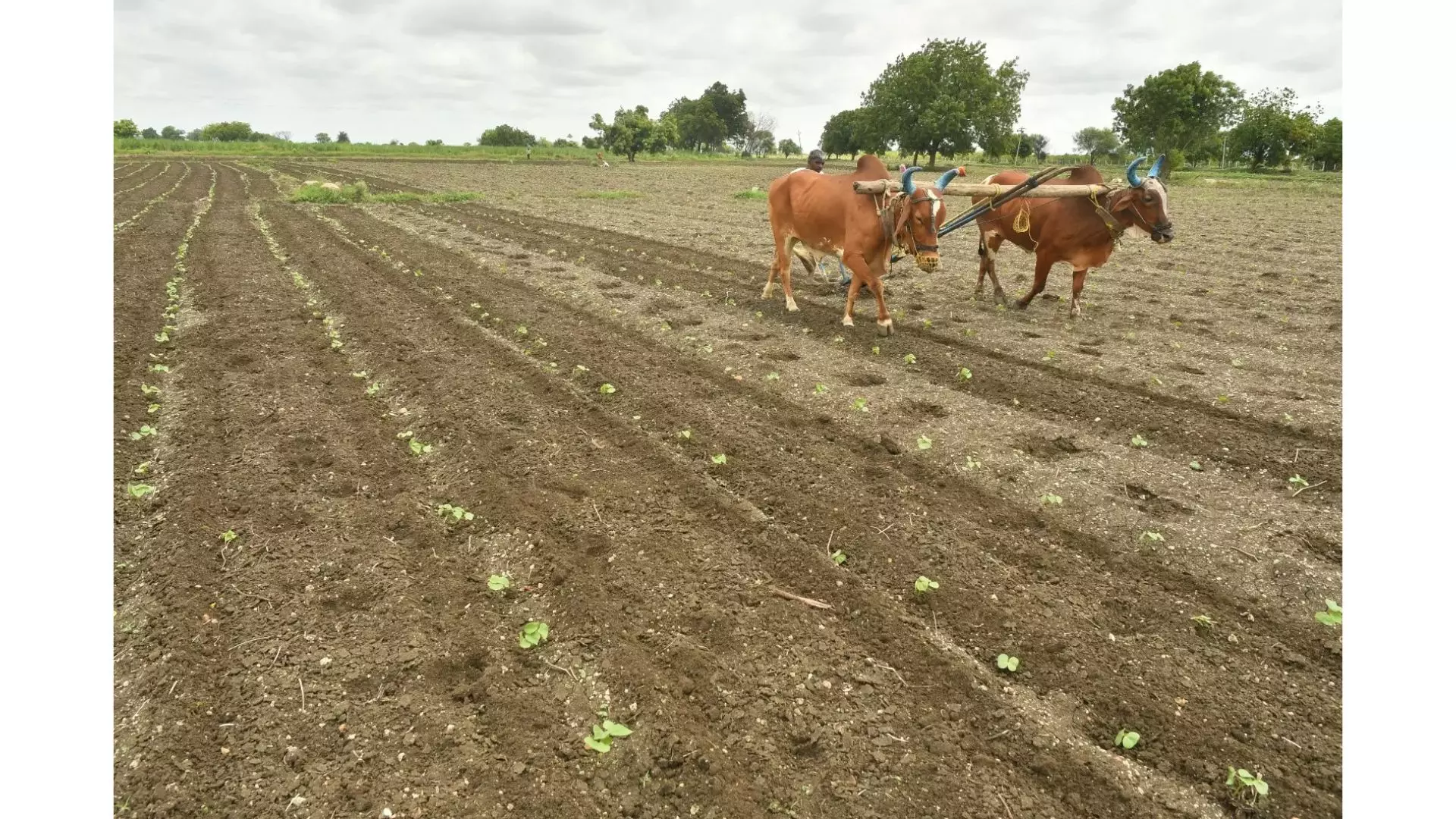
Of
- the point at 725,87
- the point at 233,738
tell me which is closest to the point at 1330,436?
the point at 233,738

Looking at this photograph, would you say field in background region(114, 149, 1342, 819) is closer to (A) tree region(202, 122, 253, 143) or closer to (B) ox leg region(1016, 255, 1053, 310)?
(B) ox leg region(1016, 255, 1053, 310)

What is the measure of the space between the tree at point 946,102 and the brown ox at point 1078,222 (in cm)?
6056

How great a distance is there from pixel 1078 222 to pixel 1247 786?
30.2 ft

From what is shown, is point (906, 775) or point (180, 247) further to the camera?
point (180, 247)

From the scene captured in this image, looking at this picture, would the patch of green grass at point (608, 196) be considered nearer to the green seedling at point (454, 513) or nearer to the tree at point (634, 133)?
the green seedling at point (454, 513)

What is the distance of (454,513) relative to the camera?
17.5 feet

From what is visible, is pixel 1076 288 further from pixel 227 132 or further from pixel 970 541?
pixel 227 132

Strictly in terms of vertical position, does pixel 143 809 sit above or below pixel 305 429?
below

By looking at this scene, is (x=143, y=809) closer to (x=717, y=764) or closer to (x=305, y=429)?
(x=717, y=764)

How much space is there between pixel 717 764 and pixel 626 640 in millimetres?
1010

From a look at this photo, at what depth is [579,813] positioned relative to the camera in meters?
3.08

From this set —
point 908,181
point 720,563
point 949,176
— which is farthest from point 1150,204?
point 720,563

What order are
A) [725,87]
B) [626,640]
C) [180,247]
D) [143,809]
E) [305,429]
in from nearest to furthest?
[143,809], [626,640], [305,429], [180,247], [725,87]

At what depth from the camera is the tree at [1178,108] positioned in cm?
4872
